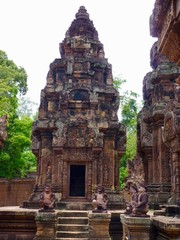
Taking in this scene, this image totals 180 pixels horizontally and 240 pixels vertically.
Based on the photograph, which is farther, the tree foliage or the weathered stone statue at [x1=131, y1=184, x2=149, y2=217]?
the tree foliage

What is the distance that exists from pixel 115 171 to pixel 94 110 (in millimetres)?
3062

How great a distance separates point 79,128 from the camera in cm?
1470

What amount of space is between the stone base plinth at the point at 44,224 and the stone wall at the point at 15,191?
1315cm

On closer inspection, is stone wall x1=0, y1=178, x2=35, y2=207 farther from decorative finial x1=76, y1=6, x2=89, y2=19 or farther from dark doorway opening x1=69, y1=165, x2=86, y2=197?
decorative finial x1=76, y1=6, x2=89, y2=19

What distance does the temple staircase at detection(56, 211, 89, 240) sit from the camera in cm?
1118

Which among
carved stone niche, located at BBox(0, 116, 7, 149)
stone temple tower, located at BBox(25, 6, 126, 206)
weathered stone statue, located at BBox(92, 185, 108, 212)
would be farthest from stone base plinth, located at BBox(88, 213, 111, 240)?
carved stone niche, located at BBox(0, 116, 7, 149)

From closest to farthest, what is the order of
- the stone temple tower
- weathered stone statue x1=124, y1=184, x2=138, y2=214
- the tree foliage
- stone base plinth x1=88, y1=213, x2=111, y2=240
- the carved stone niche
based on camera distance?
weathered stone statue x1=124, y1=184, x2=138, y2=214
the carved stone niche
stone base plinth x1=88, y1=213, x2=111, y2=240
the stone temple tower
the tree foliage

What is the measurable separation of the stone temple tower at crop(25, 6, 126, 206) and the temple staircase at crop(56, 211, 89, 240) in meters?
1.88

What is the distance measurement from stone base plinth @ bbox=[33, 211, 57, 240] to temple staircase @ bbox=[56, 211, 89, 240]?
934mm

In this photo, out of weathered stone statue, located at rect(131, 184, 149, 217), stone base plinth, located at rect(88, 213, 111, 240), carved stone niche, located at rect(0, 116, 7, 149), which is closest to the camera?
weathered stone statue, located at rect(131, 184, 149, 217)

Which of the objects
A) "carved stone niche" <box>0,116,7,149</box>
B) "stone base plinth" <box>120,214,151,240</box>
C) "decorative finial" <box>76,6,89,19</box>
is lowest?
"stone base plinth" <box>120,214,151,240</box>

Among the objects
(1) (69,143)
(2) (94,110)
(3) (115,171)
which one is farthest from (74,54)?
(3) (115,171)

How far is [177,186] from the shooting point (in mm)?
5949

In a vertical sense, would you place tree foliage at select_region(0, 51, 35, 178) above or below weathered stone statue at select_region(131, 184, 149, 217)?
above
